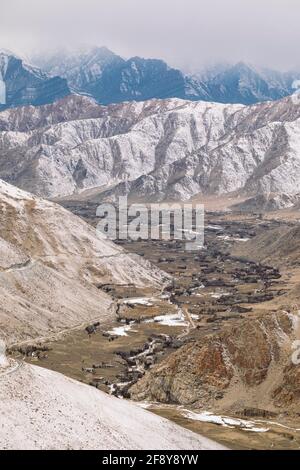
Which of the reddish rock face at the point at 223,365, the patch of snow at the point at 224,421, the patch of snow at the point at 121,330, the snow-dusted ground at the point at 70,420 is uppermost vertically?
the snow-dusted ground at the point at 70,420

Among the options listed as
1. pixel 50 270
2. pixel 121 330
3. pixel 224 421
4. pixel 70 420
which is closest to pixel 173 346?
pixel 121 330

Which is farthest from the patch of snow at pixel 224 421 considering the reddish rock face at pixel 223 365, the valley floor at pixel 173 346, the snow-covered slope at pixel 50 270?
the snow-covered slope at pixel 50 270

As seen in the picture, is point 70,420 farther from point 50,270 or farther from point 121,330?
point 50,270

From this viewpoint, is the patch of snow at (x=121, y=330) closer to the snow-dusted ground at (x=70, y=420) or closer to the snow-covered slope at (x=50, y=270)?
the snow-covered slope at (x=50, y=270)

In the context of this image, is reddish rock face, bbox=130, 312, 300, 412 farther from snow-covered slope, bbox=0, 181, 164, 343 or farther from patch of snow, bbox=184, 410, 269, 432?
snow-covered slope, bbox=0, 181, 164, 343

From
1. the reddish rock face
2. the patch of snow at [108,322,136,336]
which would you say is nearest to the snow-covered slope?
the patch of snow at [108,322,136,336]

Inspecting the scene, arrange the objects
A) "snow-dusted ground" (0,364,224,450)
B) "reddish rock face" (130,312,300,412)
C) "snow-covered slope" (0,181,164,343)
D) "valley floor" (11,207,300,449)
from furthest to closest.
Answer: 1. "snow-covered slope" (0,181,164,343)
2. "reddish rock face" (130,312,300,412)
3. "valley floor" (11,207,300,449)
4. "snow-dusted ground" (0,364,224,450)
